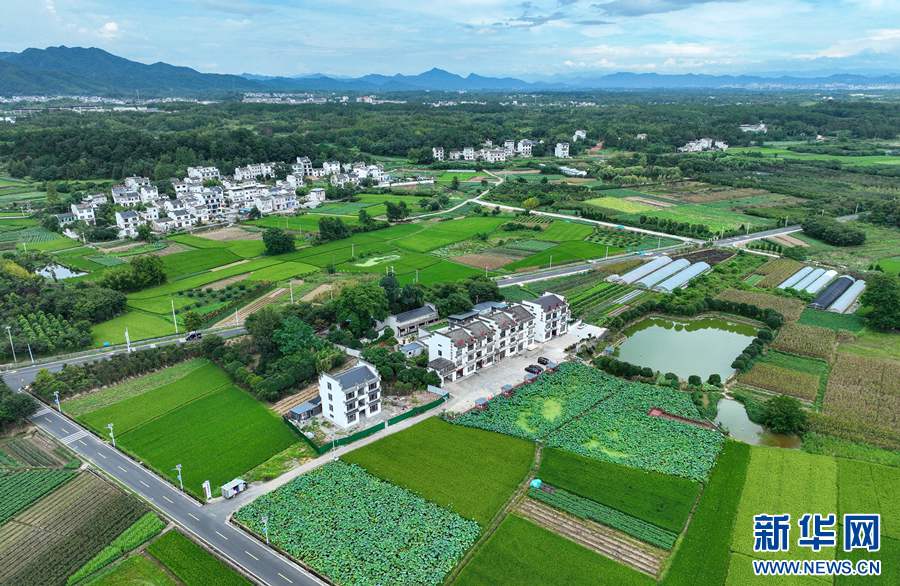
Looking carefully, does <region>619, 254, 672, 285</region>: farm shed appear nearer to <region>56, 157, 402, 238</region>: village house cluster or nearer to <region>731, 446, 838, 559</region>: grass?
<region>731, 446, 838, 559</region>: grass

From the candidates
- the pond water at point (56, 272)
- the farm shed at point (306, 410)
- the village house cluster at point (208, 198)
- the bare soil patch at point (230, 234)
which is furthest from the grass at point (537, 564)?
the village house cluster at point (208, 198)

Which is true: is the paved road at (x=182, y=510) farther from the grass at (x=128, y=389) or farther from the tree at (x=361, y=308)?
the tree at (x=361, y=308)

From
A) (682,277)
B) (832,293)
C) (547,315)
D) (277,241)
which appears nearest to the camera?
(547,315)

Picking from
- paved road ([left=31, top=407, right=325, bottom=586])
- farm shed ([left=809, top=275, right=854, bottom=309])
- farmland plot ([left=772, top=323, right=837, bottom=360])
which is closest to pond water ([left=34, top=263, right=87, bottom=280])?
paved road ([left=31, top=407, right=325, bottom=586])

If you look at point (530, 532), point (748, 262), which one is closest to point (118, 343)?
point (530, 532)

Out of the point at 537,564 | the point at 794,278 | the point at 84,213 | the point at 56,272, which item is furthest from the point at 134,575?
the point at 84,213

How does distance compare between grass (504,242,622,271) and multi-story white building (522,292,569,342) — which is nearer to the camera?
multi-story white building (522,292,569,342)

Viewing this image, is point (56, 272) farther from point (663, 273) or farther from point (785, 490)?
point (785, 490)
